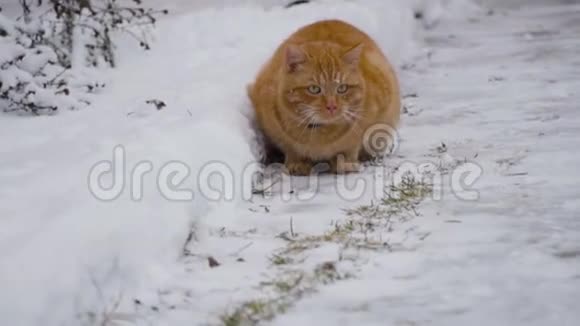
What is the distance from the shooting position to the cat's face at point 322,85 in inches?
141

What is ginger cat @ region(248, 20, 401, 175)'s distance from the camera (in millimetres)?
3594

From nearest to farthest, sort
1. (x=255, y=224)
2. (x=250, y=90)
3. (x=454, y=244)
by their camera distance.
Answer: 1. (x=454, y=244)
2. (x=255, y=224)
3. (x=250, y=90)

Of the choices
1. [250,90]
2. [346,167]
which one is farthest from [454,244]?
[250,90]

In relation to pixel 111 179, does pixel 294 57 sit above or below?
above

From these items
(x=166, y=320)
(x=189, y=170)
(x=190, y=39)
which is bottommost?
(x=166, y=320)

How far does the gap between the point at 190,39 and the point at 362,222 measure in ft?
9.33

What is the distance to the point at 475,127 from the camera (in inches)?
167

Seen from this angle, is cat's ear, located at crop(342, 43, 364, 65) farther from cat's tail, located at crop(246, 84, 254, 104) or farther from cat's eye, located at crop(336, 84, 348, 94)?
cat's tail, located at crop(246, 84, 254, 104)

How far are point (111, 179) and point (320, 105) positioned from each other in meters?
1.25

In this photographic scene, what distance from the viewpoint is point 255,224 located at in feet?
9.53

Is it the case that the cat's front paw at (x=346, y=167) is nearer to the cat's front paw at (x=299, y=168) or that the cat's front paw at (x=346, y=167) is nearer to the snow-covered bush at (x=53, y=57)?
the cat's front paw at (x=299, y=168)

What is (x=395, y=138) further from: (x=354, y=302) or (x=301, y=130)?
(x=354, y=302)

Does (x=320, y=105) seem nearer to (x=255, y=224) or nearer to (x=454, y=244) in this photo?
(x=255, y=224)

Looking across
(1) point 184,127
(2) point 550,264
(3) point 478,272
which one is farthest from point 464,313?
(1) point 184,127
